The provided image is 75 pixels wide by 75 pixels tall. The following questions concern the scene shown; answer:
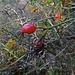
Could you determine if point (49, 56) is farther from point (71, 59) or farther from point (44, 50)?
point (71, 59)

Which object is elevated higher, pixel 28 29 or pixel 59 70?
pixel 28 29

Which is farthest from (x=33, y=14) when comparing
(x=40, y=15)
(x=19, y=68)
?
(x=19, y=68)

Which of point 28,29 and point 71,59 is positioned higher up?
point 28,29

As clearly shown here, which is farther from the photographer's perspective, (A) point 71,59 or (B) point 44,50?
(A) point 71,59

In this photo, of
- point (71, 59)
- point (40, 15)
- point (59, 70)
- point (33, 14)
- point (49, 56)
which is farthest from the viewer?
point (33, 14)

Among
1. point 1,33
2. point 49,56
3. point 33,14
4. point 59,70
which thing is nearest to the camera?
point 49,56

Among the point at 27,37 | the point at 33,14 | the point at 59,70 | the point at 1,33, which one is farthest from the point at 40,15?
the point at 59,70

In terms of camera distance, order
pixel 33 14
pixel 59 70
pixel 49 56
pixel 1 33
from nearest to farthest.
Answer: pixel 49 56 < pixel 59 70 < pixel 1 33 < pixel 33 14

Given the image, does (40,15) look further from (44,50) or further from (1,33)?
(44,50)

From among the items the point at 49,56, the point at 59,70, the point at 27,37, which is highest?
the point at 49,56
